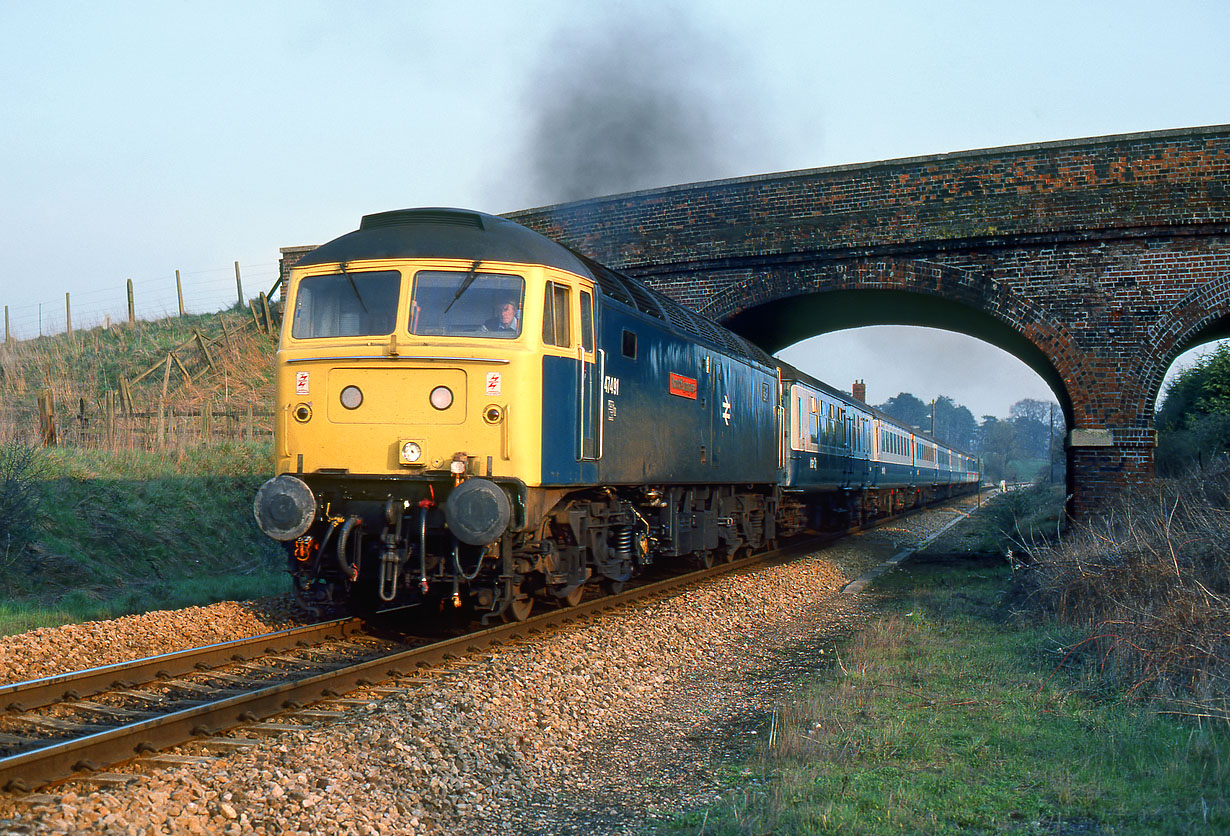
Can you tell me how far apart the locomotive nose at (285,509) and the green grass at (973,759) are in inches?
147

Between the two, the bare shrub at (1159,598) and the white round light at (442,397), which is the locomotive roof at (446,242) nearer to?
the white round light at (442,397)

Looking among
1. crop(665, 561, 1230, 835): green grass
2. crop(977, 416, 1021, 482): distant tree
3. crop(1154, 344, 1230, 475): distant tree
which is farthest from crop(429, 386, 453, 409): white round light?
crop(977, 416, 1021, 482): distant tree

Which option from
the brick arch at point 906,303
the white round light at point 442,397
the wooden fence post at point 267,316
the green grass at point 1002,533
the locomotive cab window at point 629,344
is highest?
the wooden fence post at point 267,316

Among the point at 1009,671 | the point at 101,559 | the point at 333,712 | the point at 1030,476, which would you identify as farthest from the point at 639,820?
the point at 1030,476

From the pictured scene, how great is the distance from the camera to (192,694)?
5898 mm

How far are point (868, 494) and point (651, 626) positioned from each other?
58.4 ft

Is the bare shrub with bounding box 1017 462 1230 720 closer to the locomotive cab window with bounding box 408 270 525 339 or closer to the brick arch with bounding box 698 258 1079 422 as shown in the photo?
the brick arch with bounding box 698 258 1079 422

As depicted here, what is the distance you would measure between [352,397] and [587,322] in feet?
6.97

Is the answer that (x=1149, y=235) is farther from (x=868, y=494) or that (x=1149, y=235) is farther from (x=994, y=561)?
(x=868, y=494)

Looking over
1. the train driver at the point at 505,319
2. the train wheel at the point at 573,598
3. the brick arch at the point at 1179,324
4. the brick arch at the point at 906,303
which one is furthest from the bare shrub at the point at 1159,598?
the train driver at the point at 505,319

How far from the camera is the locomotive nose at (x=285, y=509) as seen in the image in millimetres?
7191

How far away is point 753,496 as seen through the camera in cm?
1523

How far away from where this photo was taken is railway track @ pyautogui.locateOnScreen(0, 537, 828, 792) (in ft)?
14.7

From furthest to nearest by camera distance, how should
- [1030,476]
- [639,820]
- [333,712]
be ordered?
1. [1030,476]
2. [333,712]
3. [639,820]
